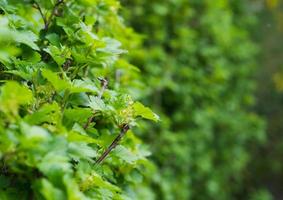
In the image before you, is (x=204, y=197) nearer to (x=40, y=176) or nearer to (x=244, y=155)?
(x=244, y=155)

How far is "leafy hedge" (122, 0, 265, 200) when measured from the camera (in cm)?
388

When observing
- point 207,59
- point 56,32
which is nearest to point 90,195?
point 56,32

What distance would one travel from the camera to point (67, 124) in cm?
117

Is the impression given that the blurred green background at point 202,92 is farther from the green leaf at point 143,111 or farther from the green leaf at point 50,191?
the green leaf at point 50,191

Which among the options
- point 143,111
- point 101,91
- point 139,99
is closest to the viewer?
point 143,111

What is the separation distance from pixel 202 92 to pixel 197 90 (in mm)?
119

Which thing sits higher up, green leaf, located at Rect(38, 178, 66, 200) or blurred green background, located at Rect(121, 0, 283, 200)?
green leaf, located at Rect(38, 178, 66, 200)

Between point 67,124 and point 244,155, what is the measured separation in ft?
13.4

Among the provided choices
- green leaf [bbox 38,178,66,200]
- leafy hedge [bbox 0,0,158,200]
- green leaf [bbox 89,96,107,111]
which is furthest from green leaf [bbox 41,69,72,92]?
green leaf [bbox 38,178,66,200]

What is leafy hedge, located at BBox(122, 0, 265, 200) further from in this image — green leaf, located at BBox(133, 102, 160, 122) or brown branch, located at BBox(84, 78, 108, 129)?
green leaf, located at BBox(133, 102, 160, 122)

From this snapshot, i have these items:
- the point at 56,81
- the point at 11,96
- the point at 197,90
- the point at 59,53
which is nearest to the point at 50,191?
the point at 11,96

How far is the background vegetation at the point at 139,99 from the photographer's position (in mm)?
1038

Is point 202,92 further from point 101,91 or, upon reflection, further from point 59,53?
point 59,53

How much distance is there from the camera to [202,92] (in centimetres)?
430
